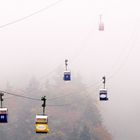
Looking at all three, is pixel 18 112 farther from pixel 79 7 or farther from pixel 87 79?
pixel 79 7

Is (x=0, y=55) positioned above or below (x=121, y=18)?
below

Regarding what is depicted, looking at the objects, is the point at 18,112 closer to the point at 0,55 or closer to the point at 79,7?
the point at 0,55

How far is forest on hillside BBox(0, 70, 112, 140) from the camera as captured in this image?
5344cm

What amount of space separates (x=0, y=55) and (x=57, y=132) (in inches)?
2695

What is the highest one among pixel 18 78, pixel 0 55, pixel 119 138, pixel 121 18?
pixel 121 18

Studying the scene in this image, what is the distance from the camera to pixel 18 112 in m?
59.1

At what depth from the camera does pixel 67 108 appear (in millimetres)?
60594

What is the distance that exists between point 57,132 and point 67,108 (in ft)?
25.9

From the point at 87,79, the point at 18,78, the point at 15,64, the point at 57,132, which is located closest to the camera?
the point at 57,132

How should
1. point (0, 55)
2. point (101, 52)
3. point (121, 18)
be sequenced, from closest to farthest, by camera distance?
point (0, 55) < point (101, 52) < point (121, 18)

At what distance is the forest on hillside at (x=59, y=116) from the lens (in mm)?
53438

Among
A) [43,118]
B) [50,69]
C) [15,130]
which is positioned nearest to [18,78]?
[50,69]

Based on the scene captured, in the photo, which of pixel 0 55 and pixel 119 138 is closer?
pixel 119 138

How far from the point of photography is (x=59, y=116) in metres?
58.8
